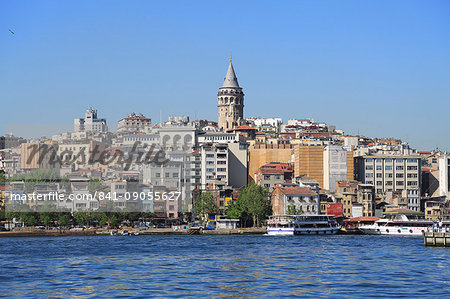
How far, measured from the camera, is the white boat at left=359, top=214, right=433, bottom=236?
80.1 metres

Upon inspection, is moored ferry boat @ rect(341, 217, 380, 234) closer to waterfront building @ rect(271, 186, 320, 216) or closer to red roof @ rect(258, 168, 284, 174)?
waterfront building @ rect(271, 186, 320, 216)

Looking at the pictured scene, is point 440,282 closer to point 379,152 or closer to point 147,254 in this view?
point 147,254

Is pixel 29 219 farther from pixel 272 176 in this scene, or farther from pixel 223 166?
pixel 272 176

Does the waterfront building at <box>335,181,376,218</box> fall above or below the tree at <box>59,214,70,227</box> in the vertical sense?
above

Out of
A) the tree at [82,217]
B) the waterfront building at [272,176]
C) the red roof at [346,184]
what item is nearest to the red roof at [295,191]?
the red roof at [346,184]

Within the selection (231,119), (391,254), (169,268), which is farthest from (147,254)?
(231,119)

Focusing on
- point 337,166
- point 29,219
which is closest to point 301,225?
point 337,166

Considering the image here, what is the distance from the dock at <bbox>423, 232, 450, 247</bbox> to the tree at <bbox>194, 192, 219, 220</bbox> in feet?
123

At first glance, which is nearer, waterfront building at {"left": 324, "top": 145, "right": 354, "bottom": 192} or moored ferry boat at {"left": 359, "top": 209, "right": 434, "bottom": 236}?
moored ferry boat at {"left": 359, "top": 209, "right": 434, "bottom": 236}

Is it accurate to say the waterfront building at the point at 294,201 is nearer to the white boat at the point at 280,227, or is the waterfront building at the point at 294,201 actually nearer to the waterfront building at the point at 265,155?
the white boat at the point at 280,227

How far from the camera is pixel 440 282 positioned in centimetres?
3603

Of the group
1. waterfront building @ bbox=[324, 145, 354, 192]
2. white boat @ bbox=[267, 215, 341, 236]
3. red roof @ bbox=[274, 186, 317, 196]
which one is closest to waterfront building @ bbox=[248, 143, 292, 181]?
waterfront building @ bbox=[324, 145, 354, 192]

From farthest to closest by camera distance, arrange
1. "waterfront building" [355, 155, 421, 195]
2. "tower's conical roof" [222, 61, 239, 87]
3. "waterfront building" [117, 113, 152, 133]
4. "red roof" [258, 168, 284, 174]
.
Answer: "waterfront building" [117, 113, 152, 133]
"tower's conical roof" [222, 61, 239, 87]
"waterfront building" [355, 155, 421, 195]
"red roof" [258, 168, 284, 174]

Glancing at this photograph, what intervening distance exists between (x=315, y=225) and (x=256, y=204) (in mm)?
7654
